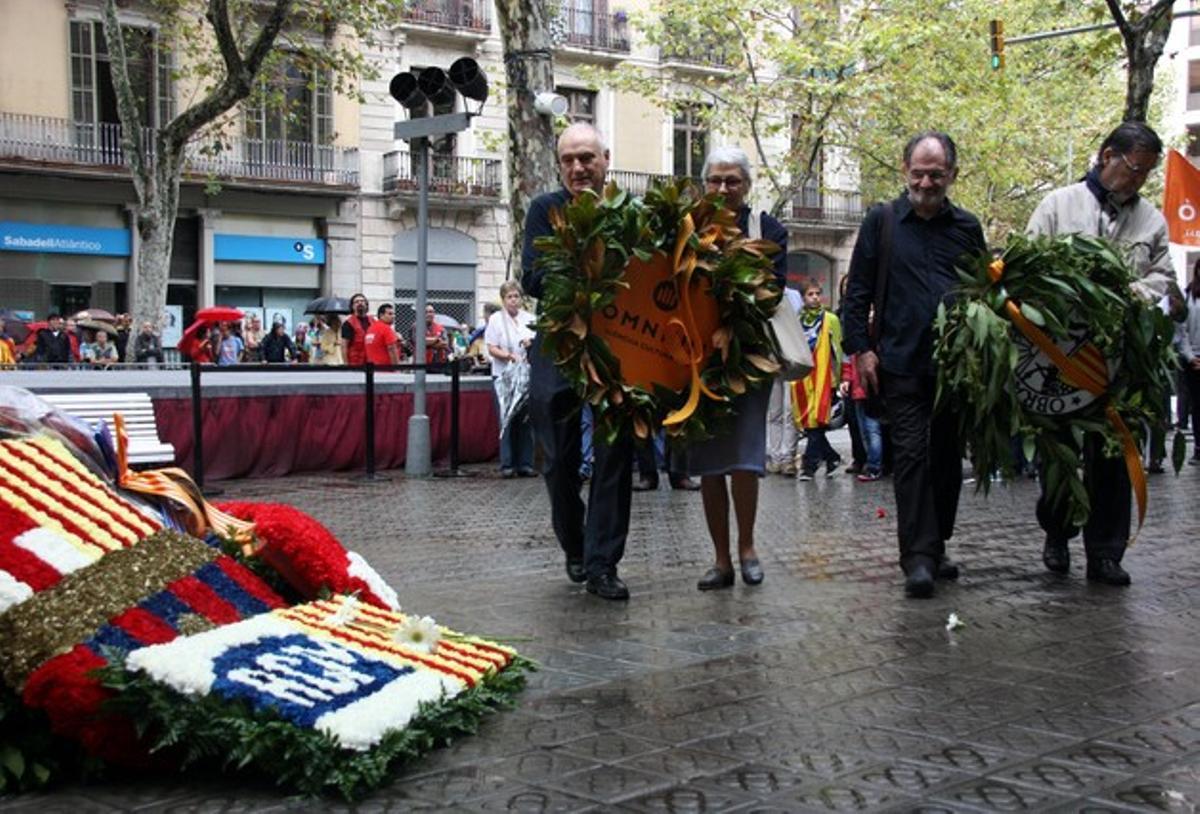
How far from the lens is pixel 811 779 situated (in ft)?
12.9

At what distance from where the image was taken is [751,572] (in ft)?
23.4

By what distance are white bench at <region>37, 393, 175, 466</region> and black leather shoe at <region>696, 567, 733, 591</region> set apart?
17.6ft

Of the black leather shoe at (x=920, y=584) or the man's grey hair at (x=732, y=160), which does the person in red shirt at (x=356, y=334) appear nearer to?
the man's grey hair at (x=732, y=160)

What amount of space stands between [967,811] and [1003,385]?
3454 millimetres

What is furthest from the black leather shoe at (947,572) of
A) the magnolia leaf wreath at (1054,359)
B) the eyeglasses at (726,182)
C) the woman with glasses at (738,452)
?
the eyeglasses at (726,182)

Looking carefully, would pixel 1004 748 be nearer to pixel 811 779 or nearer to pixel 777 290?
Answer: pixel 811 779

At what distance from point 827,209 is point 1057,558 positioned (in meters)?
42.4

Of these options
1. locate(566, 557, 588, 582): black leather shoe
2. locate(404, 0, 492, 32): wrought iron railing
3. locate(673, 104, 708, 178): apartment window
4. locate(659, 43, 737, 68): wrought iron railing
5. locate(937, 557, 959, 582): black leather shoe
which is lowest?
locate(937, 557, 959, 582): black leather shoe

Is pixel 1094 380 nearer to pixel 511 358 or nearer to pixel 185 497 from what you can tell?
pixel 185 497

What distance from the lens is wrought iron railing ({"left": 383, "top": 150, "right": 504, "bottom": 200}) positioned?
39.8m

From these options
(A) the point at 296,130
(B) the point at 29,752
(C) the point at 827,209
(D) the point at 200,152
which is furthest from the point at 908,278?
(C) the point at 827,209

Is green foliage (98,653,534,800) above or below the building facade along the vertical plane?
below

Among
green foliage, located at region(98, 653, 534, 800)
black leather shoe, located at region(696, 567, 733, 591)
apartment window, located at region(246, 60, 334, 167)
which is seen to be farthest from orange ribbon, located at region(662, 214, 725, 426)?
apartment window, located at region(246, 60, 334, 167)

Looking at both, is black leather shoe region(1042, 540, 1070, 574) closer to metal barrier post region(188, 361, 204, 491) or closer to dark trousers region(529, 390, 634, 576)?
dark trousers region(529, 390, 634, 576)
